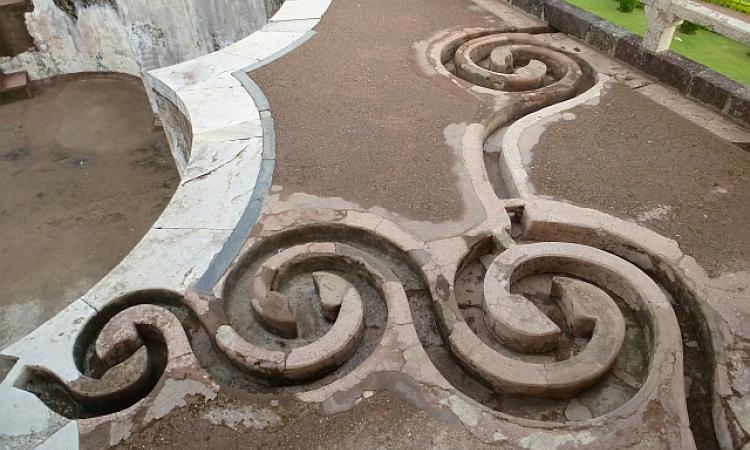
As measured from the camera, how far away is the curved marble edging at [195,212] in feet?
8.87

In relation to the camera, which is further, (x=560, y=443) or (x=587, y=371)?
(x=587, y=371)

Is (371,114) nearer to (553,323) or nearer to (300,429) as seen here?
(553,323)

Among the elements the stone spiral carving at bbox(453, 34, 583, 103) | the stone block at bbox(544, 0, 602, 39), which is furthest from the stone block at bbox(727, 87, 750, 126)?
the stone block at bbox(544, 0, 602, 39)

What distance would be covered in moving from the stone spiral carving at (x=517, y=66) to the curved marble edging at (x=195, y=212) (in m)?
1.93

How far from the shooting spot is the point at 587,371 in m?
2.72

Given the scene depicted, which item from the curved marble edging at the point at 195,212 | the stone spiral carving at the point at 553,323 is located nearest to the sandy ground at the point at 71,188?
the curved marble edging at the point at 195,212

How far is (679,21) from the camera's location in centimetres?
507

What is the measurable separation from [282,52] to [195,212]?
2778mm

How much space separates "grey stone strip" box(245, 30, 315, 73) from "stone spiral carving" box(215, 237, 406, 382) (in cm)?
272

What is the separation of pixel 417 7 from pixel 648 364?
5.40 meters

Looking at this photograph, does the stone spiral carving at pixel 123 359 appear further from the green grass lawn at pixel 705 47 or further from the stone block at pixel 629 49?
the green grass lawn at pixel 705 47

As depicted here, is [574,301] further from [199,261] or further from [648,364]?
[199,261]

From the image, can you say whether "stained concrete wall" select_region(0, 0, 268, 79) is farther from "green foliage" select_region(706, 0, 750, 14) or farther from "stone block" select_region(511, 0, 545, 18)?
"green foliage" select_region(706, 0, 750, 14)

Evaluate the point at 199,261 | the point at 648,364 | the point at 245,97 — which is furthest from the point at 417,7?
the point at 648,364
